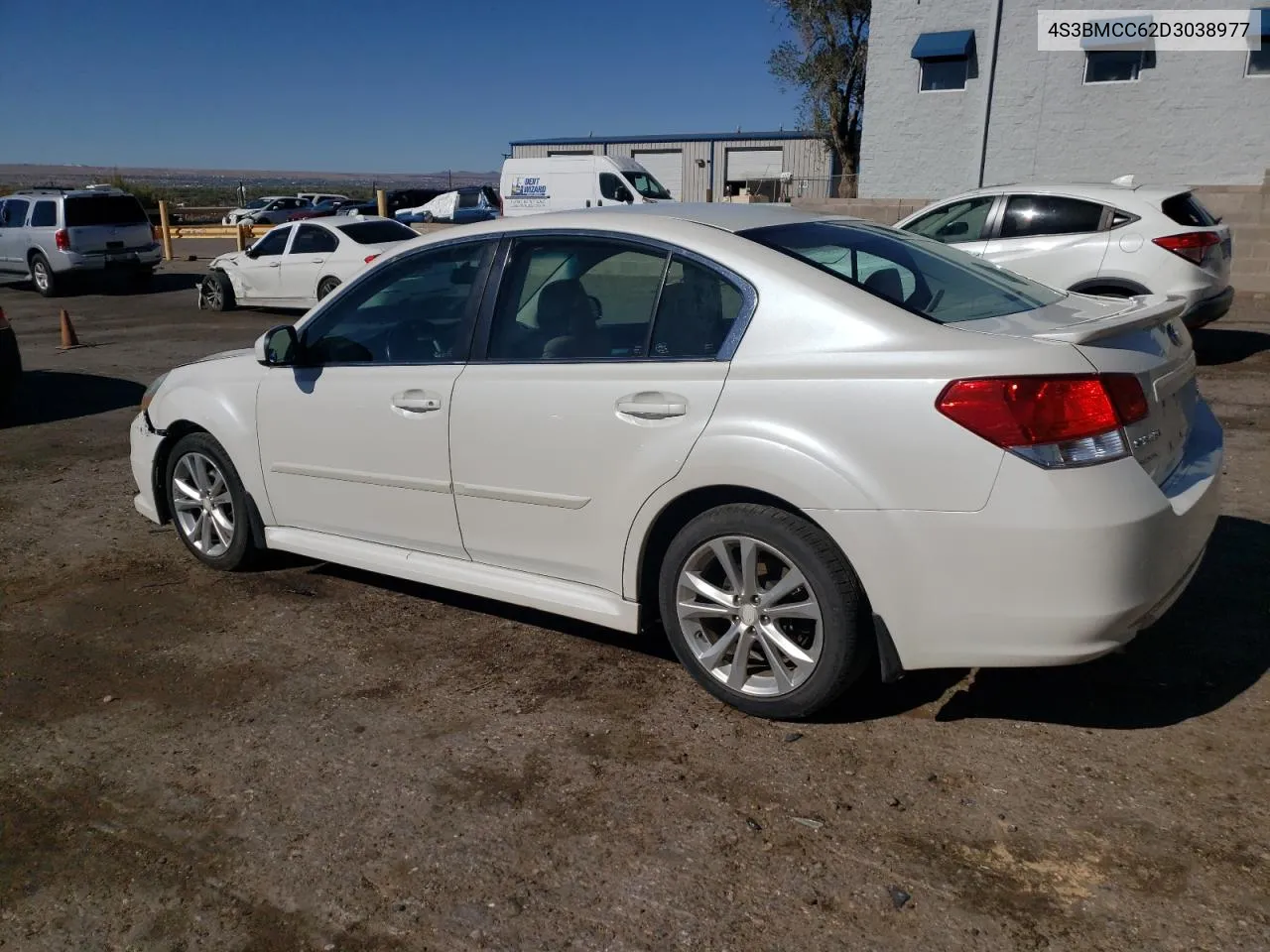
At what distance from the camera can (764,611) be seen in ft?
11.3

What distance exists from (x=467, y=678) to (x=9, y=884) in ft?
5.18

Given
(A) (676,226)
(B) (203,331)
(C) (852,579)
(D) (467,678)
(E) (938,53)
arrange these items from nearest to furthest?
1. (C) (852,579)
2. (A) (676,226)
3. (D) (467,678)
4. (B) (203,331)
5. (E) (938,53)

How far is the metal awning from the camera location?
2261cm

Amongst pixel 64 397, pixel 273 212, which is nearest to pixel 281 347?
pixel 64 397

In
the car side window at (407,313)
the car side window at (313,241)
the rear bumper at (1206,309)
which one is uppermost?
the car side window at (407,313)

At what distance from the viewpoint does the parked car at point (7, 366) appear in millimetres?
9297

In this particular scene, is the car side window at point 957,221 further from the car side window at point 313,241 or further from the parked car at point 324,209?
the parked car at point 324,209

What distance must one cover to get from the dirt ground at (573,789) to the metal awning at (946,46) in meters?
20.4

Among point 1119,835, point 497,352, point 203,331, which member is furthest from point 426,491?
point 203,331

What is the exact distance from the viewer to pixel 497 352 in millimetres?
4039

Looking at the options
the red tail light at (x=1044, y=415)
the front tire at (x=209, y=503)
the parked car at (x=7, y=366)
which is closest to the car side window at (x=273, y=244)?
the parked car at (x=7, y=366)

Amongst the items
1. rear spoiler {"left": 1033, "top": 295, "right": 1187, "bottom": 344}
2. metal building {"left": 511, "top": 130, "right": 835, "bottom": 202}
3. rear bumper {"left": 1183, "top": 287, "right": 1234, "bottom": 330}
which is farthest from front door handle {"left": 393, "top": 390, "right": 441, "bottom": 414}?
metal building {"left": 511, "top": 130, "right": 835, "bottom": 202}

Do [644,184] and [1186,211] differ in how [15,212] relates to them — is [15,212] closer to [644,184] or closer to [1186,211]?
[644,184]

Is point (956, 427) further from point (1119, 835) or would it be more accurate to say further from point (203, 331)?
point (203, 331)
